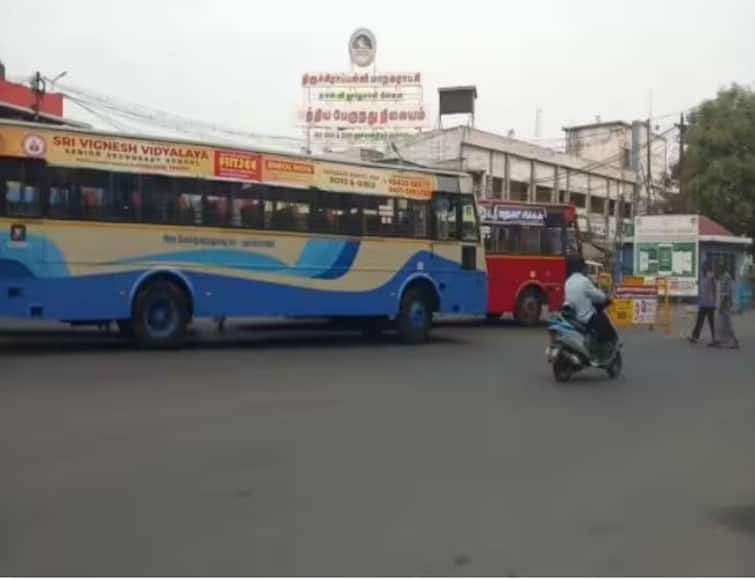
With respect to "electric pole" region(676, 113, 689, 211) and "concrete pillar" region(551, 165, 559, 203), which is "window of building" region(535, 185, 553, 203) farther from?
"electric pole" region(676, 113, 689, 211)

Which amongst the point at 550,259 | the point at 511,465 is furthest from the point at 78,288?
the point at 550,259

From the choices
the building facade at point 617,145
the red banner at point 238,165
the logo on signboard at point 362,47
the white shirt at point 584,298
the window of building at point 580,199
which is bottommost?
the white shirt at point 584,298

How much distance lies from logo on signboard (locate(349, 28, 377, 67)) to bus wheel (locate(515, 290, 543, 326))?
21.5 m

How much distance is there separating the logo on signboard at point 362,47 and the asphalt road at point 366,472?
1217 inches

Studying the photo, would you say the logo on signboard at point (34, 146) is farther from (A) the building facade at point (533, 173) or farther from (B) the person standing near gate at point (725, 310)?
(A) the building facade at point (533, 173)

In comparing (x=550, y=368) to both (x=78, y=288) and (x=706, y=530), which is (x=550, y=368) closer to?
(x=78, y=288)

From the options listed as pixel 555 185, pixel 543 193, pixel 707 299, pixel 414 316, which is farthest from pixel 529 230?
pixel 555 185

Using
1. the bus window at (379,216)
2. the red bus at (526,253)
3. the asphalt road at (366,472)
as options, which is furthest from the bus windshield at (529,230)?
the asphalt road at (366,472)

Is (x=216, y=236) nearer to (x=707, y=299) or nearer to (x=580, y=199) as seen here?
(x=707, y=299)

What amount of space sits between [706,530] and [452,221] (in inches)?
487

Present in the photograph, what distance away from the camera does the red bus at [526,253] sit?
2167cm

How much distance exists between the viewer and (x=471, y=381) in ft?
36.8

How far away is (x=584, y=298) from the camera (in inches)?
465

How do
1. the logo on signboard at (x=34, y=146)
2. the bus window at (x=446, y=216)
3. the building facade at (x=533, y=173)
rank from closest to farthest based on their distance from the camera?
the logo on signboard at (x=34, y=146) < the bus window at (x=446, y=216) < the building facade at (x=533, y=173)
